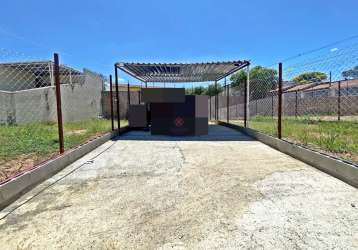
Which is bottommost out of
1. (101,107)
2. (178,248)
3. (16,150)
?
(178,248)

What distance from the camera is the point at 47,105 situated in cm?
1165

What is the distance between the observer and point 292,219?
242cm

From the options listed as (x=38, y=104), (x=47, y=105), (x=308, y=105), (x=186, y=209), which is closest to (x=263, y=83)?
(x=308, y=105)

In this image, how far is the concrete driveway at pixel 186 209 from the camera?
6.82 feet

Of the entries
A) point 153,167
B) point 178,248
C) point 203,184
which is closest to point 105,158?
point 153,167

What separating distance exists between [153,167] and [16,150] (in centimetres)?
292

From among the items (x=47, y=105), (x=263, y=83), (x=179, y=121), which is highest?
(x=263, y=83)

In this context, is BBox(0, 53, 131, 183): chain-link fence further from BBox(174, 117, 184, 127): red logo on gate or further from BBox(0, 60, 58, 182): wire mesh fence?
BBox(174, 117, 184, 127): red logo on gate

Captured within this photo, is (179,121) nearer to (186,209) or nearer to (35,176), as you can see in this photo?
(35,176)

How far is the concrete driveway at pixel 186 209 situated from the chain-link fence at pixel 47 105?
2.46 meters

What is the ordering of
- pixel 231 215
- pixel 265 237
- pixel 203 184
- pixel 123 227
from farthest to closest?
pixel 203 184, pixel 231 215, pixel 123 227, pixel 265 237

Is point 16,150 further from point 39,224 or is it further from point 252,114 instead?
point 252,114

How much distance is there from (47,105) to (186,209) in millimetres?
11036

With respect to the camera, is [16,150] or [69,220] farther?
[16,150]
